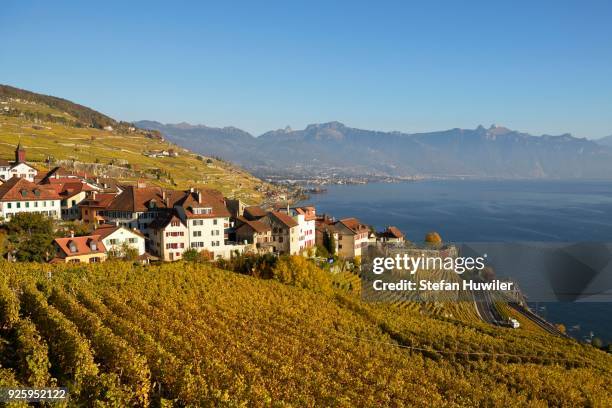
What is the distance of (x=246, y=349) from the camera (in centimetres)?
1609

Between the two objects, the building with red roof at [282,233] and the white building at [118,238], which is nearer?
the white building at [118,238]

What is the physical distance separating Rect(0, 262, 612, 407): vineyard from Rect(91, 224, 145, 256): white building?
11.1m

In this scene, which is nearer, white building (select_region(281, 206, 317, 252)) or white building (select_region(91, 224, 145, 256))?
white building (select_region(91, 224, 145, 256))

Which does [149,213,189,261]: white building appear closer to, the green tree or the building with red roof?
the building with red roof

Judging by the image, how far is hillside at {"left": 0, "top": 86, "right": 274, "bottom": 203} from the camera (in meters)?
84.6

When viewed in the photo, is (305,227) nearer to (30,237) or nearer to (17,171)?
(30,237)

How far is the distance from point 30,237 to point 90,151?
74054mm

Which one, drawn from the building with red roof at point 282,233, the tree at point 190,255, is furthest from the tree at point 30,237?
the building with red roof at point 282,233

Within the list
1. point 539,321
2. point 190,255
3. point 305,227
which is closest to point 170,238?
point 190,255

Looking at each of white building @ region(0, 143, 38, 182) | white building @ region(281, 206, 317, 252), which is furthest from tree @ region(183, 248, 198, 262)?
white building @ region(0, 143, 38, 182)

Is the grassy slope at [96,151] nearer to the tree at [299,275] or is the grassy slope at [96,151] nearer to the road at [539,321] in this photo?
the tree at [299,275]

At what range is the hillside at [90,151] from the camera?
278 feet

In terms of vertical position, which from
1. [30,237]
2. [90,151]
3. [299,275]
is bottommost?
[299,275]

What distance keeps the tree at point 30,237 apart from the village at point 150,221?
736mm
